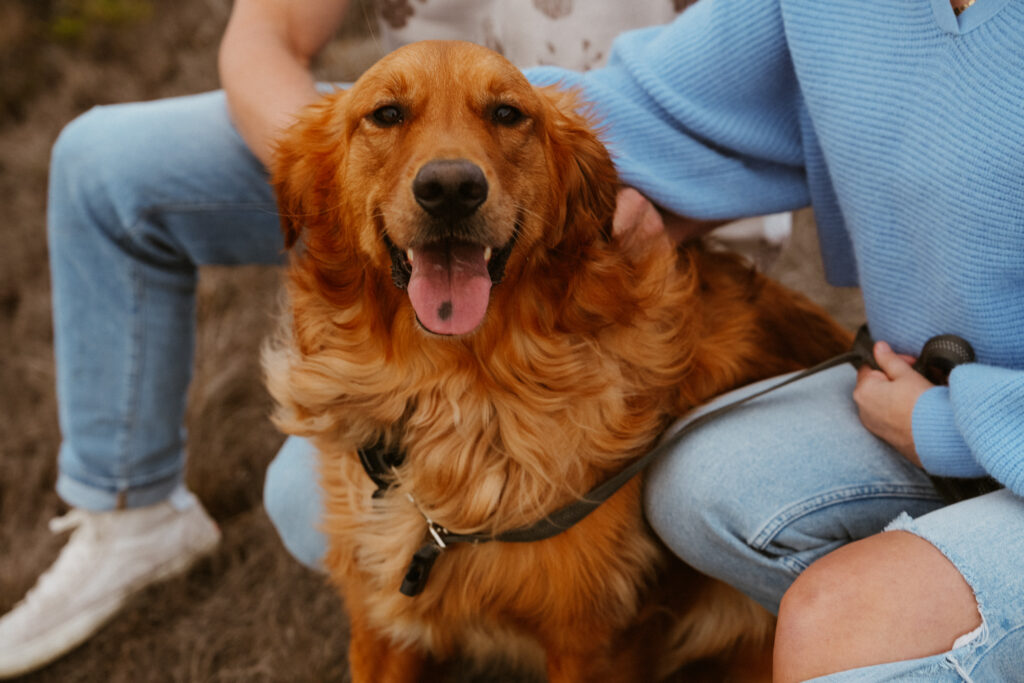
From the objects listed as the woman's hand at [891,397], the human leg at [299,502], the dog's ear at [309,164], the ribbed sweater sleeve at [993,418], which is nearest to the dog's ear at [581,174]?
the dog's ear at [309,164]

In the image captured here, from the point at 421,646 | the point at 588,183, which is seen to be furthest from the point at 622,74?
the point at 421,646

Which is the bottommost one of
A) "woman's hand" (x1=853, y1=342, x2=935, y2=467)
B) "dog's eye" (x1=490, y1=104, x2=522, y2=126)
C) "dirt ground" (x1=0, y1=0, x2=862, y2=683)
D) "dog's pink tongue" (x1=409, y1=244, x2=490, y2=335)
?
"dirt ground" (x1=0, y1=0, x2=862, y2=683)

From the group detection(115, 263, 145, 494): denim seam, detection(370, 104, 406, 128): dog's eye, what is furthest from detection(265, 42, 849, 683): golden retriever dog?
detection(115, 263, 145, 494): denim seam

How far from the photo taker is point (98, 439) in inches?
89.0

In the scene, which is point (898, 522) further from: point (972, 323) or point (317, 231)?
point (317, 231)

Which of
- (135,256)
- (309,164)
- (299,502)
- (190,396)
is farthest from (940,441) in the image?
(190,396)

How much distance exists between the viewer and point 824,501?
152 cm

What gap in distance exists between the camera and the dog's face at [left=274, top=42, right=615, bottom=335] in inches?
56.4

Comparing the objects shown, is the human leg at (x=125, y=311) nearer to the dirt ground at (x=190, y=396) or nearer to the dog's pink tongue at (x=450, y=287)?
the dirt ground at (x=190, y=396)

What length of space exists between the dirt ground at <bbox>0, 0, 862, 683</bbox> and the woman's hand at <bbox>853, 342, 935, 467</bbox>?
115cm

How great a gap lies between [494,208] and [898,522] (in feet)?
2.62

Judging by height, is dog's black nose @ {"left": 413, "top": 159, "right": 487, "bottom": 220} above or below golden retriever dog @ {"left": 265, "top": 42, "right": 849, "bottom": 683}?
above

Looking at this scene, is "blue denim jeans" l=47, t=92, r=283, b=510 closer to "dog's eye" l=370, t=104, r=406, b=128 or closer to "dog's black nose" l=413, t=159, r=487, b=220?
"dog's eye" l=370, t=104, r=406, b=128

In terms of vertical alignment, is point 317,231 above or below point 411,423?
above
